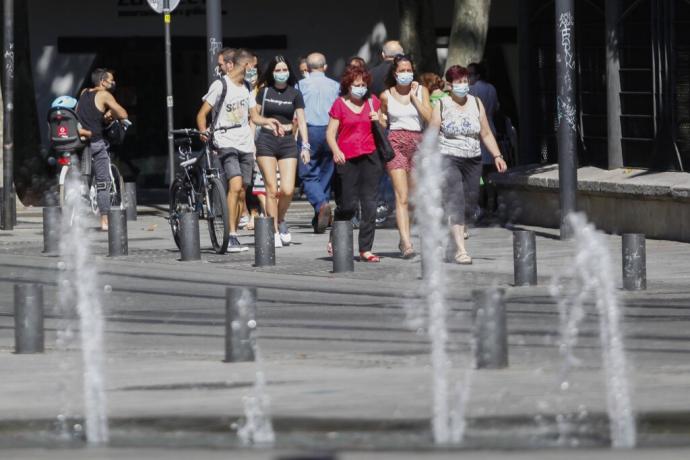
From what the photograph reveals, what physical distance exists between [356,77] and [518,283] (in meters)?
2.70

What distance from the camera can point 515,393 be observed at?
8.40 m

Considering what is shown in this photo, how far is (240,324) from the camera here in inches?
379

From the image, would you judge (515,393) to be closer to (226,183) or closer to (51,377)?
(51,377)

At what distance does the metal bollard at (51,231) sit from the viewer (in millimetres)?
16766

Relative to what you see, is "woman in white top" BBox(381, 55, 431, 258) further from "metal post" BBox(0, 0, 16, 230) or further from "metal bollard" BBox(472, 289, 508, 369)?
"metal bollard" BBox(472, 289, 508, 369)

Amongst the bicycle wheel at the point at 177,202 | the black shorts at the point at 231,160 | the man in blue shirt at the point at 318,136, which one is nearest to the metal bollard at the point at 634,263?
the black shorts at the point at 231,160

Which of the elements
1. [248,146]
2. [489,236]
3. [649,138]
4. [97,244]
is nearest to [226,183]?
[248,146]

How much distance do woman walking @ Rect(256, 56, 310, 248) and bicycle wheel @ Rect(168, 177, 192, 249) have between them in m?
0.75

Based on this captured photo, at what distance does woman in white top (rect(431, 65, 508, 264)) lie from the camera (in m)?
15.1

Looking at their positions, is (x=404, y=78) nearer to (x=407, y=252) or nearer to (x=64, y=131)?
(x=407, y=252)

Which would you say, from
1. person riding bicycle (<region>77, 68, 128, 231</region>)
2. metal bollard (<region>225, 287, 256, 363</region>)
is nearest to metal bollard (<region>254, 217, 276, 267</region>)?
person riding bicycle (<region>77, 68, 128, 231</region>)

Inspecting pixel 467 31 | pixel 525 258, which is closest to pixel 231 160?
pixel 525 258

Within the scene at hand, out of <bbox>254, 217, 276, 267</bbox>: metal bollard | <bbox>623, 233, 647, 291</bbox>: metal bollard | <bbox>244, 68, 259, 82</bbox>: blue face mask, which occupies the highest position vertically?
<bbox>244, 68, 259, 82</bbox>: blue face mask

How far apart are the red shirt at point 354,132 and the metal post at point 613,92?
3.84m
